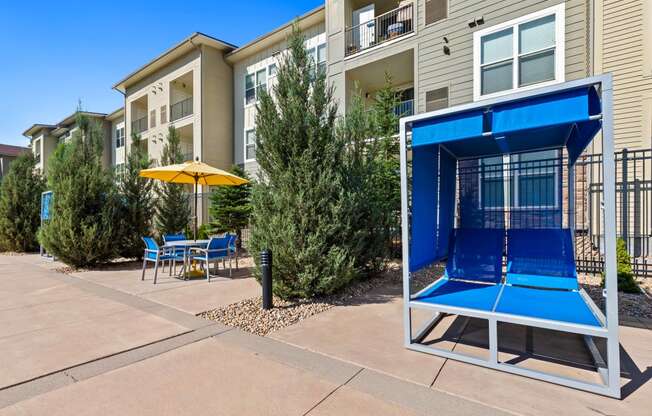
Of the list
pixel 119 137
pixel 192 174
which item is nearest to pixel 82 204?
pixel 192 174

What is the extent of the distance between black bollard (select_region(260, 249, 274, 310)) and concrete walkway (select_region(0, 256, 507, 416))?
2.73 feet

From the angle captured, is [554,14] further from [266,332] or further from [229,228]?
[229,228]

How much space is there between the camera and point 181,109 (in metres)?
18.9

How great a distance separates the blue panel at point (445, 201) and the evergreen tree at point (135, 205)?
344 inches

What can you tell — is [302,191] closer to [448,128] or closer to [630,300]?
[448,128]

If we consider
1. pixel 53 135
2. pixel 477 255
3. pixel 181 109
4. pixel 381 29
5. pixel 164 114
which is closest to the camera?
pixel 477 255

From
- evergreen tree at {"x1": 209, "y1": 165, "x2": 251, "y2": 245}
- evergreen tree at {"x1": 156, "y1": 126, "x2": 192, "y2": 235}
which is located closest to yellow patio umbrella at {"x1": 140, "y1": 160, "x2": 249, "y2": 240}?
evergreen tree at {"x1": 156, "y1": 126, "x2": 192, "y2": 235}

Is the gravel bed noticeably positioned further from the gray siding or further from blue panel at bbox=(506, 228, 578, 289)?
the gray siding

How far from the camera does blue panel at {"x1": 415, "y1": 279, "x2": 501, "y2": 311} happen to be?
354 centimetres

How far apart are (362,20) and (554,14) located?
655 cm

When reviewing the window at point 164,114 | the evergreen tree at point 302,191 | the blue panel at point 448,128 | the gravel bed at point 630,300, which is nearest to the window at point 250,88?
the window at point 164,114

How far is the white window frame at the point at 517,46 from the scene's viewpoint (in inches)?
336

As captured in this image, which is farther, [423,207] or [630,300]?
[630,300]

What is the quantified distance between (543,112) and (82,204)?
10.4 meters
